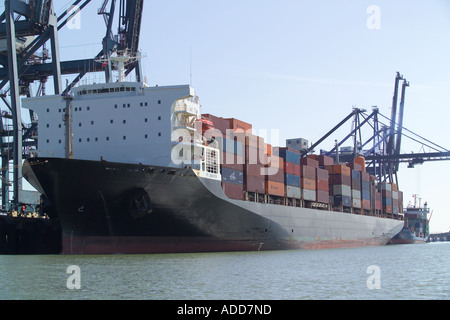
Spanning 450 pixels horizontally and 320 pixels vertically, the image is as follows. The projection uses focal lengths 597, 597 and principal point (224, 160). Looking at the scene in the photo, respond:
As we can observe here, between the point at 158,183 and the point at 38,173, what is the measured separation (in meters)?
5.04

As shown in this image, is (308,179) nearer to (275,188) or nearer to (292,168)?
(292,168)

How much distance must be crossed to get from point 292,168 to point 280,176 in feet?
6.28

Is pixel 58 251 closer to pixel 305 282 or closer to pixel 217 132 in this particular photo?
pixel 217 132

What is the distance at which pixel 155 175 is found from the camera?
25438mm

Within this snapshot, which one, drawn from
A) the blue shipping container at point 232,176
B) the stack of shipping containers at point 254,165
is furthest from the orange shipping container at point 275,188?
the blue shipping container at point 232,176

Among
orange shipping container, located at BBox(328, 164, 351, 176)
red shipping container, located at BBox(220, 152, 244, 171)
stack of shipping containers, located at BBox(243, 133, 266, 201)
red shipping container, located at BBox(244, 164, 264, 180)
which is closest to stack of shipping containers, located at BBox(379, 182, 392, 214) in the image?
orange shipping container, located at BBox(328, 164, 351, 176)

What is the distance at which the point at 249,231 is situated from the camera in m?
30.8

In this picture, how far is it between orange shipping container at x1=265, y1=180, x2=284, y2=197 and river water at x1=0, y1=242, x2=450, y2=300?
1009 cm

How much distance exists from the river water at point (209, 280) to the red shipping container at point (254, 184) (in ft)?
26.5

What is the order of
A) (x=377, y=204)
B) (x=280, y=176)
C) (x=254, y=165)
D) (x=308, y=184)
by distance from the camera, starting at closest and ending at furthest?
1. (x=254, y=165)
2. (x=280, y=176)
3. (x=308, y=184)
4. (x=377, y=204)

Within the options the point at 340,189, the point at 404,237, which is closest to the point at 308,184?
the point at 340,189

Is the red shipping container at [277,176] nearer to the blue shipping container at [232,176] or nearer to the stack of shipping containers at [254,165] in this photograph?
the stack of shipping containers at [254,165]

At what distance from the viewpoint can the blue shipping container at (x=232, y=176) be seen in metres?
30.1
